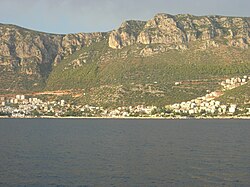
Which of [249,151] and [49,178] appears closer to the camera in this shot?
[49,178]

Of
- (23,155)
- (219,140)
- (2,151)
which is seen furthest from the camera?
(219,140)

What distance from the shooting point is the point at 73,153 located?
250ft

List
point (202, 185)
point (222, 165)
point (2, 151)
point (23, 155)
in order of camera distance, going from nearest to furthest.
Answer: point (202, 185)
point (222, 165)
point (23, 155)
point (2, 151)

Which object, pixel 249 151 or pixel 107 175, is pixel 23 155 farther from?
pixel 249 151

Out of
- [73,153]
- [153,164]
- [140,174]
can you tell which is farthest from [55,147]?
[140,174]

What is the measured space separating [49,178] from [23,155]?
21935mm

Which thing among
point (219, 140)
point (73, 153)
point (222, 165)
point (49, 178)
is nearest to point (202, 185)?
point (222, 165)

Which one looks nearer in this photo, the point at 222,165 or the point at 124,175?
the point at 124,175

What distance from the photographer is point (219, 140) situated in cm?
9806

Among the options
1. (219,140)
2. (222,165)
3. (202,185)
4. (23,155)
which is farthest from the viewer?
(219,140)

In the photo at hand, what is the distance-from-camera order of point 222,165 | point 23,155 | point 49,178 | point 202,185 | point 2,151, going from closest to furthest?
1. point 202,185
2. point 49,178
3. point 222,165
4. point 23,155
5. point 2,151

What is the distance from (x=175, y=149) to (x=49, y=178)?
112 feet

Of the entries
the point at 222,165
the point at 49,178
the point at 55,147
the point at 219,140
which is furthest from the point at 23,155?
the point at 219,140

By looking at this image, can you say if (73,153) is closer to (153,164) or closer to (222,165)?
(153,164)
